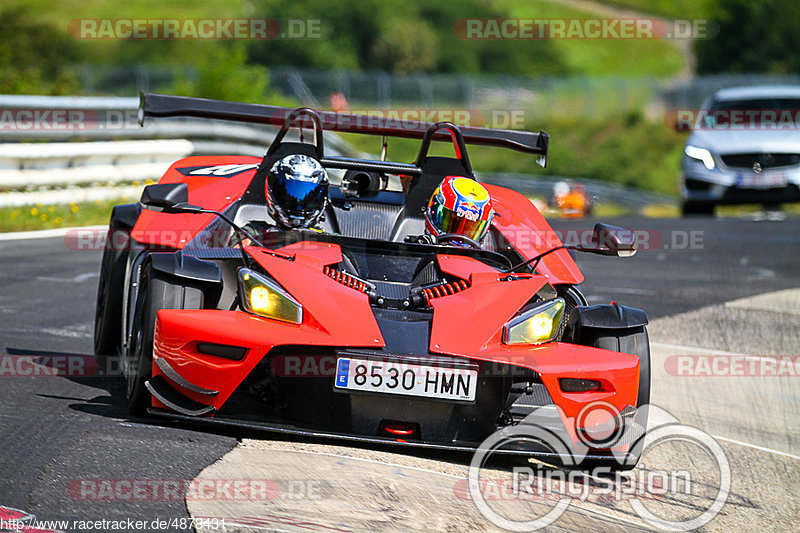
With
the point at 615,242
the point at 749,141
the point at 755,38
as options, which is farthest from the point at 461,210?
the point at 755,38

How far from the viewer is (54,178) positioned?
13.8 meters

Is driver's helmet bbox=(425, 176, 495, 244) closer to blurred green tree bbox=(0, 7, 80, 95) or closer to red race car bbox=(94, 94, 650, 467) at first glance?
red race car bbox=(94, 94, 650, 467)

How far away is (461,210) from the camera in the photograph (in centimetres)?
631

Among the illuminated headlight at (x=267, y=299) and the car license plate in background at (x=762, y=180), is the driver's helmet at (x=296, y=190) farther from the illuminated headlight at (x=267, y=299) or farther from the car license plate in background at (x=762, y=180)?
the car license plate in background at (x=762, y=180)

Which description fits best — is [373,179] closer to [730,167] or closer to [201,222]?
[201,222]

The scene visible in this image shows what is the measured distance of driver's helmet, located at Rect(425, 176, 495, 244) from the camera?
6316 millimetres

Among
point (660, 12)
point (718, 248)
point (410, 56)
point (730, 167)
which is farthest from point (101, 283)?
point (660, 12)

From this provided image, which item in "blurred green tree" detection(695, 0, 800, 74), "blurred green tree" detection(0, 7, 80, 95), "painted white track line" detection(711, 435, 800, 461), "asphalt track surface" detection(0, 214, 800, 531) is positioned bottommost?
"painted white track line" detection(711, 435, 800, 461)

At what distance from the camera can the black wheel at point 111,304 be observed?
6566mm

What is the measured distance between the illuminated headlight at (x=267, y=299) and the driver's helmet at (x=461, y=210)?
1.52 meters

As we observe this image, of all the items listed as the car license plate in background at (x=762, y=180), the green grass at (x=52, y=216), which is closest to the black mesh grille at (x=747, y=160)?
the car license plate in background at (x=762, y=180)

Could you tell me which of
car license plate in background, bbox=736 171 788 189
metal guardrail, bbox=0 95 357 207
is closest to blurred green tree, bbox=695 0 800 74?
car license plate in background, bbox=736 171 788 189

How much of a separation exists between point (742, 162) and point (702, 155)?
1.81 ft

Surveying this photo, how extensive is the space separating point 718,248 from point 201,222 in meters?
8.93
